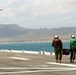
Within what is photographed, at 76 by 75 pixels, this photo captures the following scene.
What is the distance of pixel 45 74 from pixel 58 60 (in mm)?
7100

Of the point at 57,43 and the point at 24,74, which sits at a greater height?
the point at 57,43

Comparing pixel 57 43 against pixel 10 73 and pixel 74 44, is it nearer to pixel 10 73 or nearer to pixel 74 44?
pixel 74 44

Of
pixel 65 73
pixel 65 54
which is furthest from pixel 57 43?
pixel 65 54

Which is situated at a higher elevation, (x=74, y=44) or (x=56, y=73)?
(x=74, y=44)

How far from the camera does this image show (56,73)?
44.7 ft

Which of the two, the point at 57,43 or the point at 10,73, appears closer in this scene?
the point at 10,73

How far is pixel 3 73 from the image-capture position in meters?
13.5

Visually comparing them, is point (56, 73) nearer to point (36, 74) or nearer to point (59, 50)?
point (36, 74)

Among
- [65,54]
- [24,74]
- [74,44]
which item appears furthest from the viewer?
[65,54]

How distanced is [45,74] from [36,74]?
1.15ft

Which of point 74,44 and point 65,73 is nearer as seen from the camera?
point 65,73

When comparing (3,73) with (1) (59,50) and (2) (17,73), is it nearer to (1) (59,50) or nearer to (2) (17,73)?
(2) (17,73)

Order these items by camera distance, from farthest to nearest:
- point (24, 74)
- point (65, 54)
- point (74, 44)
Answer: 1. point (65, 54)
2. point (74, 44)
3. point (24, 74)

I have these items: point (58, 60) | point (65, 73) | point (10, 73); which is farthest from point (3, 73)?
point (58, 60)
